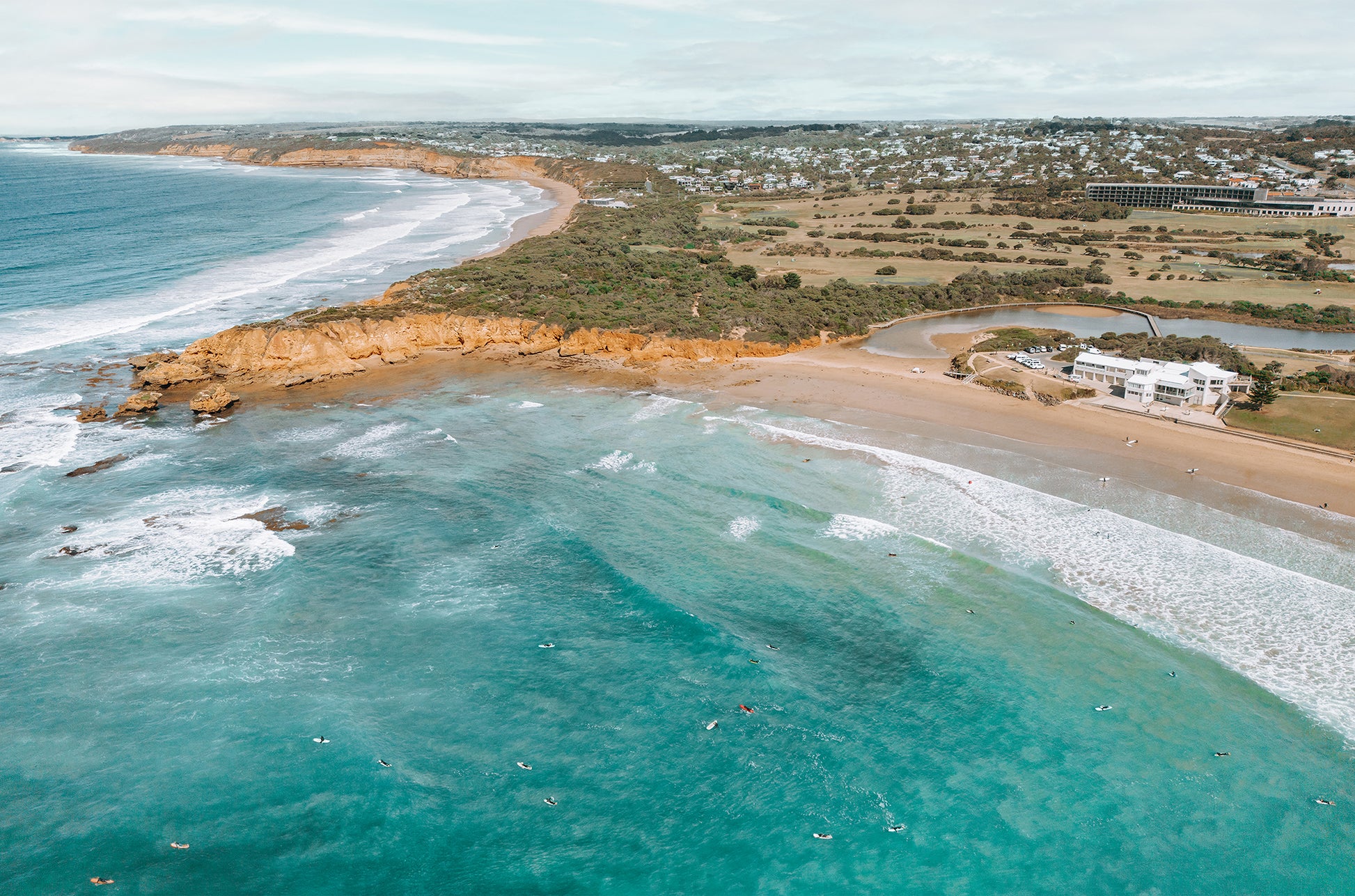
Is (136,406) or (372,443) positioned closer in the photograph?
(372,443)

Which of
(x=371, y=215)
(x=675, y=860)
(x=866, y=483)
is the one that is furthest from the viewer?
(x=371, y=215)

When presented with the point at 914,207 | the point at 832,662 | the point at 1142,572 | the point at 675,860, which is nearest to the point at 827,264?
the point at 914,207

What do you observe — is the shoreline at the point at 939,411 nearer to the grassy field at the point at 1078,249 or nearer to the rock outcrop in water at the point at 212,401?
the rock outcrop in water at the point at 212,401

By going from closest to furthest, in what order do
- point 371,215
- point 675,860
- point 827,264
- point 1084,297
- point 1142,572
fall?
1. point 675,860
2. point 1142,572
3. point 1084,297
4. point 827,264
5. point 371,215

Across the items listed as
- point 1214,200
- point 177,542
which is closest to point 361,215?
point 177,542

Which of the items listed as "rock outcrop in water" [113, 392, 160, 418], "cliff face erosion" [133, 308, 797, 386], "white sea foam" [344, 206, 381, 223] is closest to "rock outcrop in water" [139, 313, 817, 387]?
"cliff face erosion" [133, 308, 797, 386]

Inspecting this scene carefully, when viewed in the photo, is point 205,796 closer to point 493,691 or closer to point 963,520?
point 493,691

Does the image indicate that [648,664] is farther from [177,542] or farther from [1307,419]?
[1307,419]
